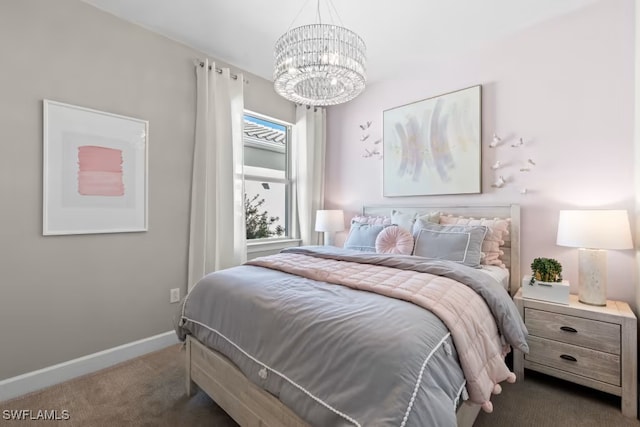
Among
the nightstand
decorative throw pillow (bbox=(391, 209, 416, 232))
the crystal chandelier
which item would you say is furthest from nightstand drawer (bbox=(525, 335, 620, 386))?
the crystal chandelier

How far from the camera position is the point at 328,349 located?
1068mm

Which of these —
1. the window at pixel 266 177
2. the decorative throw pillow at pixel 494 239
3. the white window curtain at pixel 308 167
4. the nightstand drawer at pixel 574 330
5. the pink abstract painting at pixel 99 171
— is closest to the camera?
the nightstand drawer at pixel 574 330

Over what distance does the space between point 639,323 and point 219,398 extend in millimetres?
2587

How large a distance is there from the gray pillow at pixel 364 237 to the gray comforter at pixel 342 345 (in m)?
0.98

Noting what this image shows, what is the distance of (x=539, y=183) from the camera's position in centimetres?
234

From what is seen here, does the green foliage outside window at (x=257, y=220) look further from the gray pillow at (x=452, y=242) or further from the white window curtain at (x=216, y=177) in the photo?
the gray pillow at (x=452, y=242)

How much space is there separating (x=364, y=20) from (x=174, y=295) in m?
2.75

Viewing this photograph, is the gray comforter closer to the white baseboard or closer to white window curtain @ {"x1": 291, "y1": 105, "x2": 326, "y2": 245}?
the white baseboard

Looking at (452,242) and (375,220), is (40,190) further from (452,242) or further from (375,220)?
(452,242)

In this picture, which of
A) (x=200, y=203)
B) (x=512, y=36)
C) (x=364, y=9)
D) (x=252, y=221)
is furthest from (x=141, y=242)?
(x=512, y=36)

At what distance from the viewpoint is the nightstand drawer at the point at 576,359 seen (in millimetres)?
1693

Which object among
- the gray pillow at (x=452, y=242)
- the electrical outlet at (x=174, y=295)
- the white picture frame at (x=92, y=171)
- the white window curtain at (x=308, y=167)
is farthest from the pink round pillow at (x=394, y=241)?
the white picture frame at (x=92, y=171)

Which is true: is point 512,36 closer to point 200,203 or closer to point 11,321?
point 200,203

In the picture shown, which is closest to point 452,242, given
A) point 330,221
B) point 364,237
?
point 364,237
